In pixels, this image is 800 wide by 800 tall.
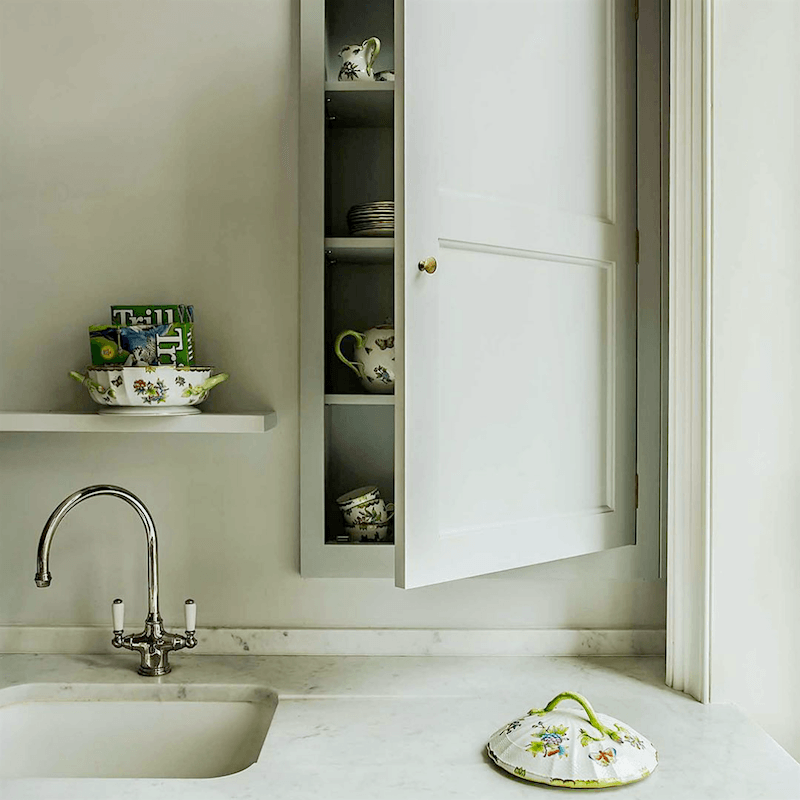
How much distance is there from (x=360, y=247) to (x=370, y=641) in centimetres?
75

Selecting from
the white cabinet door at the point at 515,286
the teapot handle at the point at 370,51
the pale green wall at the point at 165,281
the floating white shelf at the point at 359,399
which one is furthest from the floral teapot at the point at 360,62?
the floating white shelf at the point at 359,399

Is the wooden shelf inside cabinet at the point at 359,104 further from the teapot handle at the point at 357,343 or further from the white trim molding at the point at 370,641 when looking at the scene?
the white trim molding at the point at 370,641

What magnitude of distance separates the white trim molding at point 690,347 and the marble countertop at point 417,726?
129 millimetres

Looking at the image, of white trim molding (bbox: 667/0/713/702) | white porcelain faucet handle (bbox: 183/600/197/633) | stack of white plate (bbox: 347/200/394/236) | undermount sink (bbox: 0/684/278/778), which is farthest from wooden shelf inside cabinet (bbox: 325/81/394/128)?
undermount sink (bbox: 0/684/278/778)

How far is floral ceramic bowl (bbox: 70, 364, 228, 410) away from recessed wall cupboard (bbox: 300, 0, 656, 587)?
22 centimetres

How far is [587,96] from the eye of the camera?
5.14 ft

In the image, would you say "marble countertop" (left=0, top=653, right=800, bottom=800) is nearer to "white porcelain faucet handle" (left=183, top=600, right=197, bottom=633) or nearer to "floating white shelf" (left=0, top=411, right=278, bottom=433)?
"white porcelain faucet handle" (left=183, top=600, right=197, bottom=633)

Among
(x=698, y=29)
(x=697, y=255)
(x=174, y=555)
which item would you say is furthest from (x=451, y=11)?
(x=174, y=555)

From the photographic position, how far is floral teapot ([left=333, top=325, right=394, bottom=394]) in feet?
5.17

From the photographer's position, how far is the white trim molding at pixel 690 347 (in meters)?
1.47

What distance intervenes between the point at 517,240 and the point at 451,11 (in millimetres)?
363

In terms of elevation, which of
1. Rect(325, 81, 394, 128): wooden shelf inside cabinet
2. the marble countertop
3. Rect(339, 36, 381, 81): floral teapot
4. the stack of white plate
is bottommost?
the marble countertop

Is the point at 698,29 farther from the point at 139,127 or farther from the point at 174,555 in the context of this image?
the point at 174,555

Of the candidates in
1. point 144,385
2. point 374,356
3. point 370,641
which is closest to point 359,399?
point 374,356
